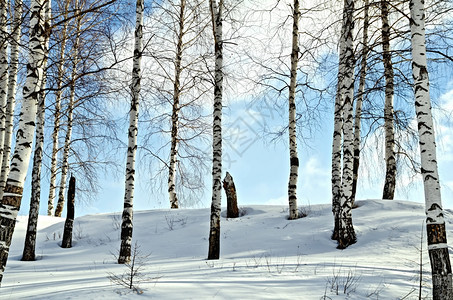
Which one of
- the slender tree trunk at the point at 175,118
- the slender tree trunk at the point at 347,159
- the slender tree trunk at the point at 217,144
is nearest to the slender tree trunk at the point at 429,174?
the slender tree trunk at the point at 347,159

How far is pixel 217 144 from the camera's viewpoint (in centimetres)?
863

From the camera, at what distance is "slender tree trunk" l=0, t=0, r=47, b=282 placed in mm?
4922

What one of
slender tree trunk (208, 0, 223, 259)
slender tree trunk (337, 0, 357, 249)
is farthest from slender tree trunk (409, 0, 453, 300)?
slender tree trunk (208, 0, 223, 259)

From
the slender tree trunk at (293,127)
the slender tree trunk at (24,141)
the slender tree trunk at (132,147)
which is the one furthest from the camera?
the slender tree trunk at (293,127)

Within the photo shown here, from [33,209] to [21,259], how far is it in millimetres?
1312

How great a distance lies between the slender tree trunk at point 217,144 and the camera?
8320 mm

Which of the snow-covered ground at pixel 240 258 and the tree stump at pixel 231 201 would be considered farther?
the tree stump at pixel 231 201

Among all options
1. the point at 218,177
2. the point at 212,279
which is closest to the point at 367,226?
the point at 218,177

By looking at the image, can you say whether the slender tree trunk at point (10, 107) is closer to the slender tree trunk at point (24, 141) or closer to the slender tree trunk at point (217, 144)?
the slender tree trunk at point (24, 141)

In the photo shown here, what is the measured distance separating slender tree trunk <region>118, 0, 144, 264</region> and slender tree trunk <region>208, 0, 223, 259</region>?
1.84m

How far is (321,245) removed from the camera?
9164 mm

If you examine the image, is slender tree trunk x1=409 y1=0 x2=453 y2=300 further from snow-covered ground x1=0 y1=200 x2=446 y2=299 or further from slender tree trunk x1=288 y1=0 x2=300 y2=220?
slender tree trunk x1=288 y1=0 x2=300 y2=220

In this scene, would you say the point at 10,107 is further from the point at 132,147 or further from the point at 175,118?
the point at 175,118

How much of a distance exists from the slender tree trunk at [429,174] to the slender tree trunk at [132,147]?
19.3 ft
